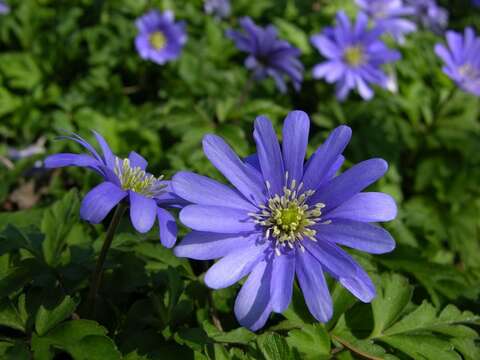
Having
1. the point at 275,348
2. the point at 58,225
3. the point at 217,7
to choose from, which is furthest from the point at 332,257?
the point at 217,7


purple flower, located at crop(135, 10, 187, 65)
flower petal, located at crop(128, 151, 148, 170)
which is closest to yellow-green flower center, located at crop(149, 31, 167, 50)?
purple flower, located at crop(135, 10, 187, 65)

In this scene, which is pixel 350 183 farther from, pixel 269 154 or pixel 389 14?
pixel 389 14

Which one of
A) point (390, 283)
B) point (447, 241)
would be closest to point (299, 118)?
point (390, 283)

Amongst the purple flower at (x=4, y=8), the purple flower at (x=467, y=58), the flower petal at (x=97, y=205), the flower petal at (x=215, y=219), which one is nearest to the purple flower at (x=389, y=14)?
the purple flower at (x=467, y=58)

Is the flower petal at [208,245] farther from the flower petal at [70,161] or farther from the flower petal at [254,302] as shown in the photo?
the flower petal at [70,161]

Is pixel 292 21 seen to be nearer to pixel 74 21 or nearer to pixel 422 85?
pixel 422 85

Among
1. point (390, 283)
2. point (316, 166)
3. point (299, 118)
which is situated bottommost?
point (390, 283)
